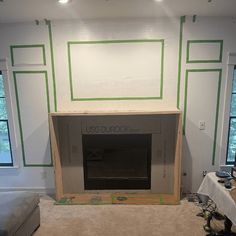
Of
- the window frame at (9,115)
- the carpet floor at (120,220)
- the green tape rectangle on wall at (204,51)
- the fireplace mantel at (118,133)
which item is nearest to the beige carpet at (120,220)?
the carpet floor at (120,220)

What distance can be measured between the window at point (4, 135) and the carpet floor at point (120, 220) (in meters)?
0.94

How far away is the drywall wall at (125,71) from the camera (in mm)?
2938

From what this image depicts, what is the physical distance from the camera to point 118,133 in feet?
10.5

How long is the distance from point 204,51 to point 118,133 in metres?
1.64

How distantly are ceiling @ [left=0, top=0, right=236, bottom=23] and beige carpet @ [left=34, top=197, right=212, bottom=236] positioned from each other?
2524 mm

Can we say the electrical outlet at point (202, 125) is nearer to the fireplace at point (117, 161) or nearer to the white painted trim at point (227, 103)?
the white painted trim at point (227, 103)

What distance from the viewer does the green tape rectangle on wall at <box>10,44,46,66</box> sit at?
9.95 feet

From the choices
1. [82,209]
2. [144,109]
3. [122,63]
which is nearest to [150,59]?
[122,63]

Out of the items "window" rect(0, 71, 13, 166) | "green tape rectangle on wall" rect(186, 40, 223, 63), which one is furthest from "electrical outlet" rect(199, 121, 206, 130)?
"window" rect(0, 71, 13, 166)

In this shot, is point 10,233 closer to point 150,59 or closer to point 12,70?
point 12,70

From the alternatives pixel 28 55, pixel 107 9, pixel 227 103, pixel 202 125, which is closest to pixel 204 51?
pixel 227 103

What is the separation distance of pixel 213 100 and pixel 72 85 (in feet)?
6.57

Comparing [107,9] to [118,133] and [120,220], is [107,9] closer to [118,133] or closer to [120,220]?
[118,133]

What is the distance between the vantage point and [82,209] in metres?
2.94
